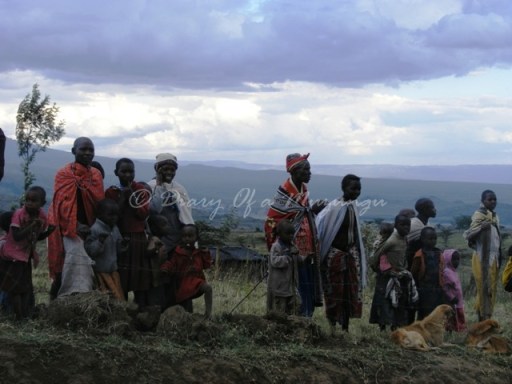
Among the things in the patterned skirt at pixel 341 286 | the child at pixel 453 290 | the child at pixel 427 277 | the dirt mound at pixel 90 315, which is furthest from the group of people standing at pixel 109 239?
the child at pixel 453 290

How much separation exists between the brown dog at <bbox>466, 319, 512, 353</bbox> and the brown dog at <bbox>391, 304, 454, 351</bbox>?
1.18 ft

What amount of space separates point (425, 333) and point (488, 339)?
0.72 m

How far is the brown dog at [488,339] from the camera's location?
9281 millimetres

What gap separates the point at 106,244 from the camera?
8352mm

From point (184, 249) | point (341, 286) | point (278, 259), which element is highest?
point (184, 249)

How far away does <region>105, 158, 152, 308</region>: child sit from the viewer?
860cm

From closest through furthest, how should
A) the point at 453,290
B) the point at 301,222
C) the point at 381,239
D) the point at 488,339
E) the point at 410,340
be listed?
the point at 410,340, the point at 488,339, the point at 301,222, the point at 381,239, the point at 453,290

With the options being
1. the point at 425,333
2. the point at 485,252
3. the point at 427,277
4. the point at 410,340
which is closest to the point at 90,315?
the point at 410,340

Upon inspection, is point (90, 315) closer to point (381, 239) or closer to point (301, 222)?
point (301, 222)

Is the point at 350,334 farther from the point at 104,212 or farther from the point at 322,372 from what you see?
the point at 104,212

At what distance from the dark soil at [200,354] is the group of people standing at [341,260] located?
2.72 ft

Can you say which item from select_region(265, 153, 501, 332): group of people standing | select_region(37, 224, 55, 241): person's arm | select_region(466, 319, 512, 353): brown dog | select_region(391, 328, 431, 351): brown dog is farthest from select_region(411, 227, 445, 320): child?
select_region(37, 224, 55, 241): person's arm

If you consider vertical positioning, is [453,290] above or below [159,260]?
below

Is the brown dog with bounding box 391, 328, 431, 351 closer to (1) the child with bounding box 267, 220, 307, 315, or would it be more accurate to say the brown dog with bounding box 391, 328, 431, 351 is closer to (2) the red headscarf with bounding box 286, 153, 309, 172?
(1) the child with bounding box 267, 220, 307, 315
